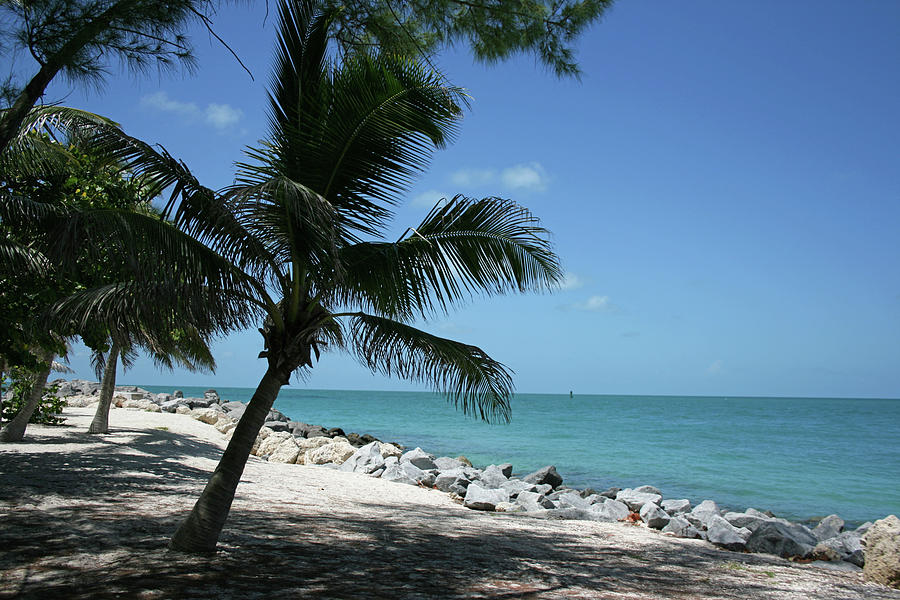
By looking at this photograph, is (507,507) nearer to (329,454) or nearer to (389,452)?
(389,452)

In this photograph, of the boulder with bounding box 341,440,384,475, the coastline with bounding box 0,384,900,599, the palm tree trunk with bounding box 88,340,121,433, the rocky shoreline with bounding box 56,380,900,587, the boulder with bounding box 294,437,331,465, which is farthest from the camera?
the boulder with bounding box 294,437,331,465

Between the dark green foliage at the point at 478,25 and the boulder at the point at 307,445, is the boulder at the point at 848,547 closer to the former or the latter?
the dark green foliage at the point at 478,25

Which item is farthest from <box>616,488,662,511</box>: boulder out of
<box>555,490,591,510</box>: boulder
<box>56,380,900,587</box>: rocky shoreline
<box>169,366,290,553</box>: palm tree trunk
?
<box>169,366,290,553</box>: palm tree trunk

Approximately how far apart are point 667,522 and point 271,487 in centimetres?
605

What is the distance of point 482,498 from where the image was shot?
10773 millimetres

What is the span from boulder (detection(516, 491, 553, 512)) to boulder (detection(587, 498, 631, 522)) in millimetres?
740

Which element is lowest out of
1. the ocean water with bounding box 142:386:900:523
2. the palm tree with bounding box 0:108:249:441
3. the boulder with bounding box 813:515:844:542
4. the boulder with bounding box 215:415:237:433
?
the ocean water with bounding box 142:386:900:523

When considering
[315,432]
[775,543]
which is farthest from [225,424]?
[775,543]

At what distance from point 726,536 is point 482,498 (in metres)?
3.99

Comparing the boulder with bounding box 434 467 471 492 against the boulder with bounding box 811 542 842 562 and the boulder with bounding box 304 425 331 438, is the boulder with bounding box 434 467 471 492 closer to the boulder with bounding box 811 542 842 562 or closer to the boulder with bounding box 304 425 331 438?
the boulder with bounding box 811 542 842 562

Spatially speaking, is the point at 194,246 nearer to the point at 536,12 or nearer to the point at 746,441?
the point at 536,12

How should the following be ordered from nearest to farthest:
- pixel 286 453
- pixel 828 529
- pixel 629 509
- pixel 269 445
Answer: pixel 828 529
pixel 629 509
pixel 286 453
pixel 269 445

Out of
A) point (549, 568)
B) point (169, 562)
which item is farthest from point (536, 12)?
point (169, 562)

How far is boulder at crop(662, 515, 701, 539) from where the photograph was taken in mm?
8883
